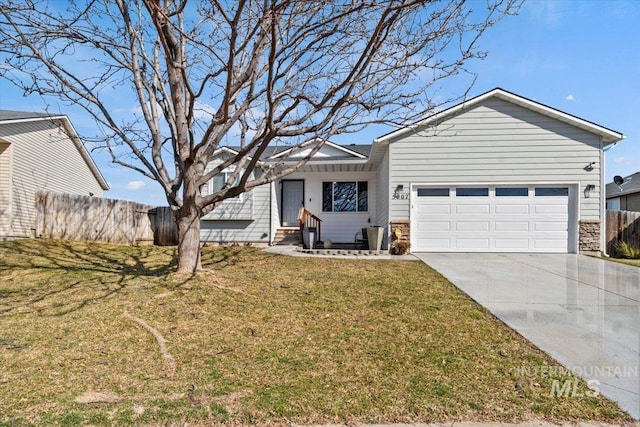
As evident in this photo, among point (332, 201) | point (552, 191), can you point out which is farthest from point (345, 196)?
point (552, 191)

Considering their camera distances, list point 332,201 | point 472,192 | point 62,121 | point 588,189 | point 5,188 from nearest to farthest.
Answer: point 588,189 < point 472,192 < point 5,188 < point 332,201 < point 62,121

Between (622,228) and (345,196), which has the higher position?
(345,196)

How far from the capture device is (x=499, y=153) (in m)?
11.0

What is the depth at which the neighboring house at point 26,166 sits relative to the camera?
12.1 m

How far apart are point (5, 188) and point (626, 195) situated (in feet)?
101

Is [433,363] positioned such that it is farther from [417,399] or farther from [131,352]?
[131,352]

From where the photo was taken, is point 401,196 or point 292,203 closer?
→ point 401,196

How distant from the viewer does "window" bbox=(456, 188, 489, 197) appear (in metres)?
11.0

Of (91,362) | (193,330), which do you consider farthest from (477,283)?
(91,362)

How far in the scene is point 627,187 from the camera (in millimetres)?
20906

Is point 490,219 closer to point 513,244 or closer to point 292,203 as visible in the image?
point 513,244

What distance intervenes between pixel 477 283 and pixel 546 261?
13.7 feet

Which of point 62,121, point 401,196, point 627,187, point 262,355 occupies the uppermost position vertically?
point 62,121

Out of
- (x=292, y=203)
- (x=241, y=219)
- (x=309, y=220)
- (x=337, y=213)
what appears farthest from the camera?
(x=292, y=203)
